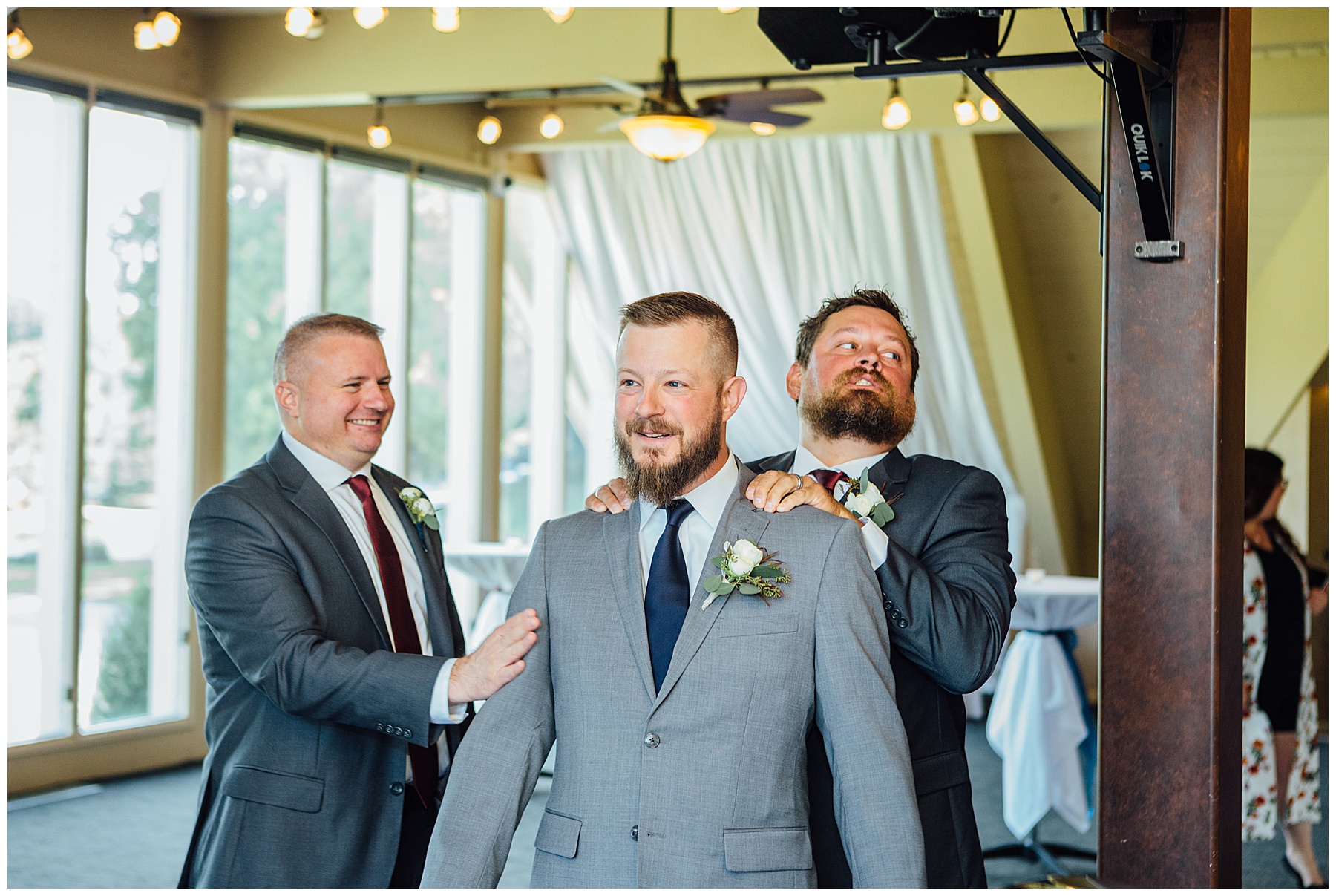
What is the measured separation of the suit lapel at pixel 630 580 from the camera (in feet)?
6.63

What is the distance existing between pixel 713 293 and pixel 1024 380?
78.5 inches

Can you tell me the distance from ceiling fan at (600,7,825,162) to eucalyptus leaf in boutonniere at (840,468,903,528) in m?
2.89

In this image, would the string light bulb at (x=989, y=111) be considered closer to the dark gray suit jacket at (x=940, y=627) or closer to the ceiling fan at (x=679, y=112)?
the ceiling fan at (x=679, y=112)

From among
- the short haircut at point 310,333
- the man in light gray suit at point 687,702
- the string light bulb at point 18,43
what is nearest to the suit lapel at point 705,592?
the man in light gray suit at point 687,702

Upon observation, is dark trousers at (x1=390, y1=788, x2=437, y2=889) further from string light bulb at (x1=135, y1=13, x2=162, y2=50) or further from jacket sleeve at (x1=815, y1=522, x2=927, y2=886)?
string light bulb at (x1=135, y1=13, x2=162, y2=50)

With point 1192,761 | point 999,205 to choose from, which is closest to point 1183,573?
point 1192,761

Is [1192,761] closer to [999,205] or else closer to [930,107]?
[930,107]

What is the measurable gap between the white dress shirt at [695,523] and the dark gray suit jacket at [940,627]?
30cm

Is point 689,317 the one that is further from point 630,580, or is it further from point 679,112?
point 679,112

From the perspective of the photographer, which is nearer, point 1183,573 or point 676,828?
point 676,828

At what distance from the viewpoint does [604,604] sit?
2072mm

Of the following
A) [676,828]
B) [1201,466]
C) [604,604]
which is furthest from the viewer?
[1201,466]

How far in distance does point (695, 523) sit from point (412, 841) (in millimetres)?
1051

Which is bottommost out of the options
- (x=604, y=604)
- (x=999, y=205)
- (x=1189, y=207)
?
(x=604, y=604)
